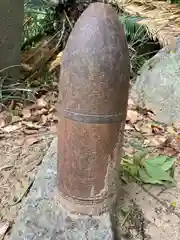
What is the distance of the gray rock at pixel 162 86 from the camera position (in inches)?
116

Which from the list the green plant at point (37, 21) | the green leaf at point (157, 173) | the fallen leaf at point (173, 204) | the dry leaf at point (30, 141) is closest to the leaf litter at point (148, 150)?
the green leaf at point (157, 173)

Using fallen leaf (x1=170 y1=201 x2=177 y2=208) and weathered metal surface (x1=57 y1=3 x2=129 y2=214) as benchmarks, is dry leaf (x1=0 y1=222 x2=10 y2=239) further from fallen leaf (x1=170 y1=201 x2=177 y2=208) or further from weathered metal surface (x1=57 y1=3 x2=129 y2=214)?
fallen leaf (x1=170 y1=201 x2=177 y2=208)

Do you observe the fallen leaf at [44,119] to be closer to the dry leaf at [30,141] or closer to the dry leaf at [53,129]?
the dry leaf at [53,129]

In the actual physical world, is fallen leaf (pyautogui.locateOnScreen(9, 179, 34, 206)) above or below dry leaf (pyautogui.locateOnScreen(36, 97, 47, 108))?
below

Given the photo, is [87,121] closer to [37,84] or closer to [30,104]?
[30,104]

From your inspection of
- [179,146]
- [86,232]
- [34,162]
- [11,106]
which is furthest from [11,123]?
[86,232]

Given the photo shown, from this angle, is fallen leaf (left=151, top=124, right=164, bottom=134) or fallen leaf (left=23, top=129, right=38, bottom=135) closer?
fallen leaf (left=23, top=129, right=38, bottom=135)

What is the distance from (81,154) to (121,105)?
250mm

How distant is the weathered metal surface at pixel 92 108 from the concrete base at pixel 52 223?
5 centimetres

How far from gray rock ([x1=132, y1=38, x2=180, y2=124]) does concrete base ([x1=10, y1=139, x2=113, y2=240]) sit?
1.54 metres

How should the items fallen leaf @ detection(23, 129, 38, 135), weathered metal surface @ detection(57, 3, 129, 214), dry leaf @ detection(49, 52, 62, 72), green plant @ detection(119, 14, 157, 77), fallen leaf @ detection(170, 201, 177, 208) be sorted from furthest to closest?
green plant @ detection(119, 14, 157, 77) → dry leaf @ detection(49, 52, 62, 72) → fallen leaf @ detection(23, 129, 38, 135) → fallen leaf @ detection(170, 201, 177, 208) → weathered metal surface @ detection(57, 3, 129, 214)

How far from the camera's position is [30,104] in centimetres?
297

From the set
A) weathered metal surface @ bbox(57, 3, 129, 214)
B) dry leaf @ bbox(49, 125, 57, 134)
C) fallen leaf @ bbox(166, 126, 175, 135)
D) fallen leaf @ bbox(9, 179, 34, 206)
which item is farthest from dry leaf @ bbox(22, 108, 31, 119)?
weathered metal surface @ bbox(57, 3, 129, 214)

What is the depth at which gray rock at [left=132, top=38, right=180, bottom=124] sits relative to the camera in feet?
9.69
